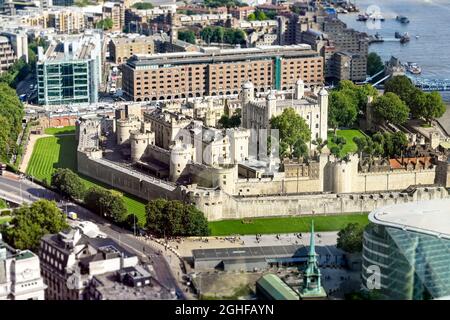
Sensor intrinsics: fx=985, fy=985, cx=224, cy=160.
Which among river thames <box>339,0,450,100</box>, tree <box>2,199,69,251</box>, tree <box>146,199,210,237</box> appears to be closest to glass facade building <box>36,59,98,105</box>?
river thames <box>339,0,450,100</box>

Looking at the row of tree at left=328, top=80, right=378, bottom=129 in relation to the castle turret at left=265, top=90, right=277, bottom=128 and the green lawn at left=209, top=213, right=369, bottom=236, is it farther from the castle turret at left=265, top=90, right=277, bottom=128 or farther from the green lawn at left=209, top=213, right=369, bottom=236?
the green lawn at left=209, top=213, right=369, bottom=236

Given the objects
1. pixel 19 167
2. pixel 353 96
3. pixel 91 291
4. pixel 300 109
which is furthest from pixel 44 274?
pixel 353 96

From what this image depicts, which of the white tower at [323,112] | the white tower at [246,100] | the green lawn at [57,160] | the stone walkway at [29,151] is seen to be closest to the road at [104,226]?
the green lawn at [57,160]

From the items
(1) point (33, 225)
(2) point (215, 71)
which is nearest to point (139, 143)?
(1) point (33, 225)

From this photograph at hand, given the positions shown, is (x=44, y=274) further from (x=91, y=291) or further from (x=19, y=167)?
(x=19, y=167)

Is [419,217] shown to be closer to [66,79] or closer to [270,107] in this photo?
[270,107]

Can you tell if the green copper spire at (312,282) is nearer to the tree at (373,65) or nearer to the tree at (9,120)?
the tree at (9,120)
